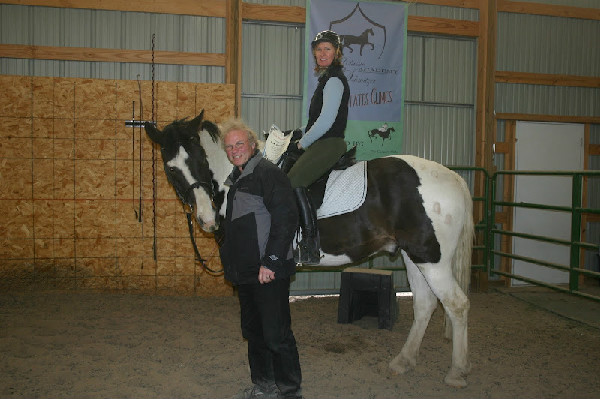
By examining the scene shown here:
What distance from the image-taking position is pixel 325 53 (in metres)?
3.41

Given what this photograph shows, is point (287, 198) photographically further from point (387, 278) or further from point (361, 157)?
point (361, 157)

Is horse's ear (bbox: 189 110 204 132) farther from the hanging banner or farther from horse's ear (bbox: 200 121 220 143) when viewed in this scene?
the hanging banner

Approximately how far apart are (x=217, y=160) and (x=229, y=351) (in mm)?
1791

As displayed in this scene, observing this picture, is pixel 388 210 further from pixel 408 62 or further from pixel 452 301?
pixel 408 62

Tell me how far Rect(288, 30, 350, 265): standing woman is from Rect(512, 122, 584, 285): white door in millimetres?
4960

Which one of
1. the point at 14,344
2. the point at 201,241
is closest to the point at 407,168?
the point at 201,241

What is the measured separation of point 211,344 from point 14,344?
179 cm

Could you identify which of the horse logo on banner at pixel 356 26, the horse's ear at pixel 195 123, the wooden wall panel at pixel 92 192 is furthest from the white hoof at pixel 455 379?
the horse logo on banner at pixel 356 26

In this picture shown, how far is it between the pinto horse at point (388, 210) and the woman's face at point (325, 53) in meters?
0.90

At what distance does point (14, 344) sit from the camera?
425cm

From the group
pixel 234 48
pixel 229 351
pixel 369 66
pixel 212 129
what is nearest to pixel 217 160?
pixel 212 129

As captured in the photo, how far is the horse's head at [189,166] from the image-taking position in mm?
→ 3551

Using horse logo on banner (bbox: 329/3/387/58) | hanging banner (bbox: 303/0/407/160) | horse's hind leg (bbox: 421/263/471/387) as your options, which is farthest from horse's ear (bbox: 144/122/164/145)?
horse logo on banner (bbox: 329/3/387/58)

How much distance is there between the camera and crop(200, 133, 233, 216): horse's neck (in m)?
3.68
